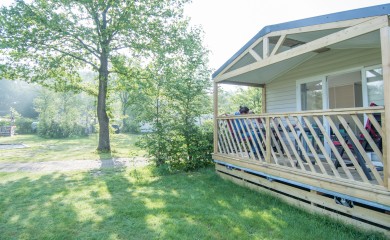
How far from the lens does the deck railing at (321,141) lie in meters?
2.91

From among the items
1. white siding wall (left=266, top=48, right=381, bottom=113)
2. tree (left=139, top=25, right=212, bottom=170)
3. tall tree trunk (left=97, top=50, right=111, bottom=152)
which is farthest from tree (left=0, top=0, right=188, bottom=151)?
white siding wall (left=266, top=48, right=381, bottom=113)

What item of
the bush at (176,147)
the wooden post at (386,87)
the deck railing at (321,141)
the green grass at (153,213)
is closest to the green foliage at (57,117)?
the green grass at (153,213)

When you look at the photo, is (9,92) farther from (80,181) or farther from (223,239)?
(223,239)

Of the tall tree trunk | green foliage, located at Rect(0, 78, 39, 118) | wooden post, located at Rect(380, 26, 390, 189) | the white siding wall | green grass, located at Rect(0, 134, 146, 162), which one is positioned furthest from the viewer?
green foliage, located at Rect(0, 78, 39, 118)

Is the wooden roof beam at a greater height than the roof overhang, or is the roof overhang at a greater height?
the roof overhang

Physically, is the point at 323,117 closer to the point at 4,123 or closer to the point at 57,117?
the point at 57,117

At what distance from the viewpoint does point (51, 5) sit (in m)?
10.0

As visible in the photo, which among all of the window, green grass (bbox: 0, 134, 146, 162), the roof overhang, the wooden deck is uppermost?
the roof overhang

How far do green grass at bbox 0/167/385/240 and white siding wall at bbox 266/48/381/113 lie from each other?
3.13 metres

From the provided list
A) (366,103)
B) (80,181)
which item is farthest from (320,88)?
(80,181)

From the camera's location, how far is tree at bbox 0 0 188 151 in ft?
31.3

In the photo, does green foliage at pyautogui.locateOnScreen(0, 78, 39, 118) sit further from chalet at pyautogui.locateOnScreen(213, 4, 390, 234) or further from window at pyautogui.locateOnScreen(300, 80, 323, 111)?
window at pyautogui.locateOnScreen(300, 80, 323, 111)

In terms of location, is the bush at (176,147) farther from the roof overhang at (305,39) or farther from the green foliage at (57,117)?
the green foliage at (57,117)

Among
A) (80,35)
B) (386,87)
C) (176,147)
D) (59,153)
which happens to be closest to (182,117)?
(176,147)
